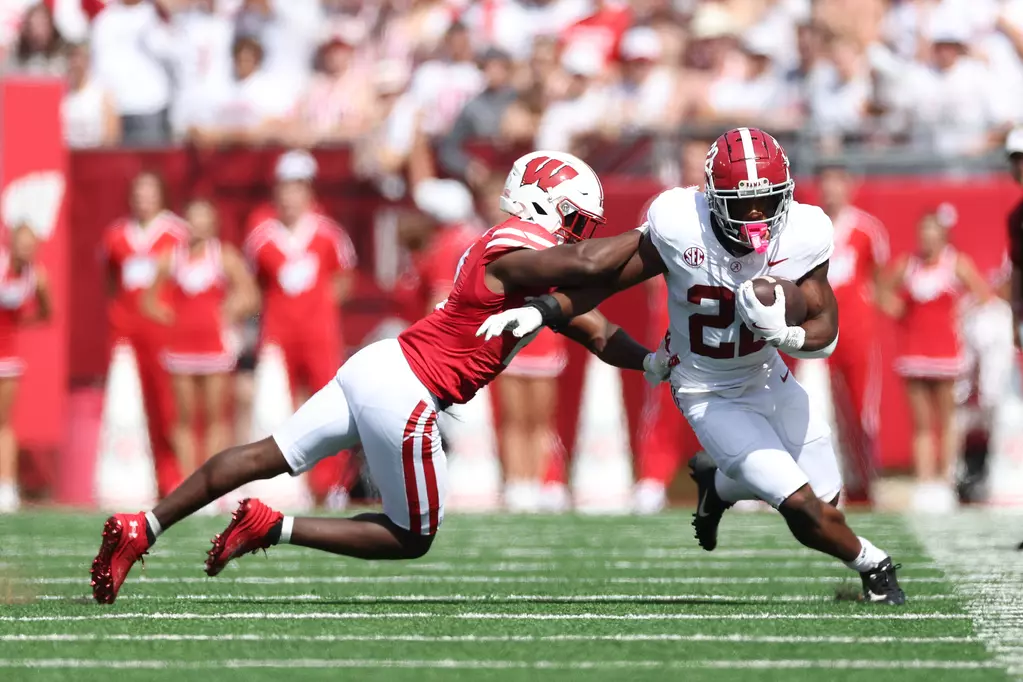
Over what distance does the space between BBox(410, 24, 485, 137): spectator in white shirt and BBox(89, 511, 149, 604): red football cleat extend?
21.5ft

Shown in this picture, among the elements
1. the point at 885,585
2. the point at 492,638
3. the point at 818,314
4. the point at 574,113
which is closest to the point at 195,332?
the point at 574,113

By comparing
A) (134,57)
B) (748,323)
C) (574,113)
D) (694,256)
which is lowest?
(574,113)

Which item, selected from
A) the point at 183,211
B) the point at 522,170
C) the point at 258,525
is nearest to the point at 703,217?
the point at 522,170

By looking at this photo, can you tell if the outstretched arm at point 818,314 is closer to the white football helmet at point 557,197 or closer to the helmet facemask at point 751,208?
the helmet facemask at point 751,208

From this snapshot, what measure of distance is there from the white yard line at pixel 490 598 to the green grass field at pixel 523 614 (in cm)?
1

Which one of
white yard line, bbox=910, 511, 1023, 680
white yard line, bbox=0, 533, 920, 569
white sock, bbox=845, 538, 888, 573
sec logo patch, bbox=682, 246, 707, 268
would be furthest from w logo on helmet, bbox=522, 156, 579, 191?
white yard line, bbox=0, 533, 920, 569

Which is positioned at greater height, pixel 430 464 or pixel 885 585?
pixel 430 464

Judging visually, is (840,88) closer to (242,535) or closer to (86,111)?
(86,111)

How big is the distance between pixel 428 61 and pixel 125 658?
8151 mm

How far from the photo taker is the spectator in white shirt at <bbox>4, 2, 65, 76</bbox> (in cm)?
1142

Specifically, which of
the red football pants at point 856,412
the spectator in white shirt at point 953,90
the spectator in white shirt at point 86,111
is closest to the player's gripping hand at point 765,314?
the red football pants at point 856,412

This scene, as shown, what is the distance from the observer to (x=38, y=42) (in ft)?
38.2

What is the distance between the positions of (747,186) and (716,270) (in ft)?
1.06

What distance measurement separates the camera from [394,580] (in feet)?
21.0
